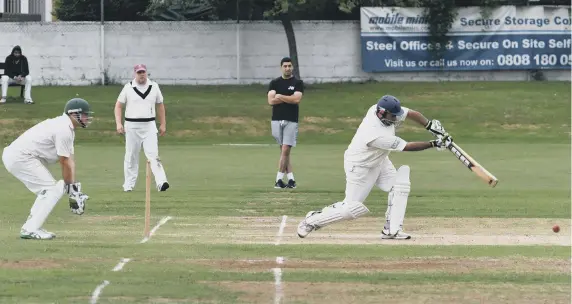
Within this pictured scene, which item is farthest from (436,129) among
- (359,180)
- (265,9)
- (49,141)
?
(265,9)

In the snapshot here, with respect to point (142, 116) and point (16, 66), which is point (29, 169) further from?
point (16, 66)

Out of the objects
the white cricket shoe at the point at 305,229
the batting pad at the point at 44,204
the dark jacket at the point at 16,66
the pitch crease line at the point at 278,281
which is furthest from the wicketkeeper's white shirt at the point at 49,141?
the dark jacket at the point at 16,66

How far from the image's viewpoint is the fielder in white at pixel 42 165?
39.2 ft

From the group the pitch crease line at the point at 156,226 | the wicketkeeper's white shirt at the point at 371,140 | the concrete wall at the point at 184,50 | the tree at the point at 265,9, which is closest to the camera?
the wicketkeeper's white shirt at the point at 371,140

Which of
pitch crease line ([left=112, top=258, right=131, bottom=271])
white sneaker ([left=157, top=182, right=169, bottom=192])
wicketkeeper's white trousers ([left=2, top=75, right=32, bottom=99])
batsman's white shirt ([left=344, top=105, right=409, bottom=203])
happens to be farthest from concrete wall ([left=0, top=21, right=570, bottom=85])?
pitch crease line ([left=112, top=258, right=131, bottom=271])

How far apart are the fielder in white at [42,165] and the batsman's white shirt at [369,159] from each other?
2.70m

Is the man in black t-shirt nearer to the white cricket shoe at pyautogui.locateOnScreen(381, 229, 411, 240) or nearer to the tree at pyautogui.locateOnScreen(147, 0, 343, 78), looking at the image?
the white cricket shoe at pyautogui.locateOnScreen(381, 229, 411, 240)

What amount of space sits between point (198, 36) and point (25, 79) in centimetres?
736

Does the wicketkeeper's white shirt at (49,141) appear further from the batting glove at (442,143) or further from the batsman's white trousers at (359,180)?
the batting glove at (442,143)

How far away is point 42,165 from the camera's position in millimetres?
12203

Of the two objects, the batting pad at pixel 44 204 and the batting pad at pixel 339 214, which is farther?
the batting pad at pixel 339 214

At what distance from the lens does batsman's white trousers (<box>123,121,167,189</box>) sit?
16.9 metres

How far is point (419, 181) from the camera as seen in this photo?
19.1m

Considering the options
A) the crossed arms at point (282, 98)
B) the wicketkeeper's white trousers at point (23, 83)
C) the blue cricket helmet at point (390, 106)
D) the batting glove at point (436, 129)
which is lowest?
the wicketkeeper's white trousers at point (23, 83)
